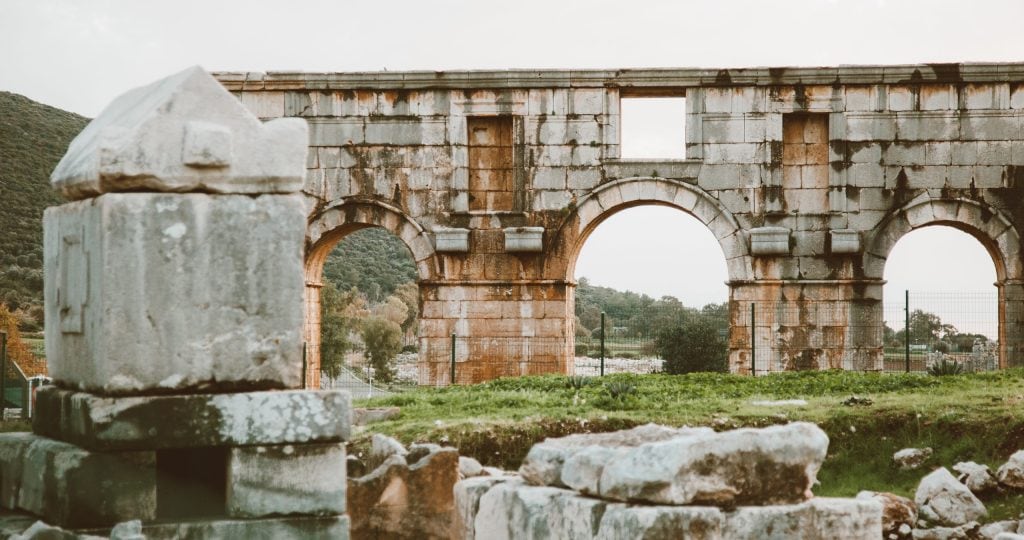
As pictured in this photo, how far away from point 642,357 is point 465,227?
661 inches

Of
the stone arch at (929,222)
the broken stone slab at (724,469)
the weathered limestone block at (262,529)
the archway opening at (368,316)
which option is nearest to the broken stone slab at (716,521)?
the broken stone slab at (724,469)

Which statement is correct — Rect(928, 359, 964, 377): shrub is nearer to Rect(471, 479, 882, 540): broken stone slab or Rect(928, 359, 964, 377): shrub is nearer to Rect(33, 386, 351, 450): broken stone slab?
Rect(471, 479, 882, 540): broken stone slab

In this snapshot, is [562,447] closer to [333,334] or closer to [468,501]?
[468,501]

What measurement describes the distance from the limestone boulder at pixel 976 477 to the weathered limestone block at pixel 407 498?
451 cm

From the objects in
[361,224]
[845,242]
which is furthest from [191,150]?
[845,242]

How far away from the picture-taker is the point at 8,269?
42906 mm

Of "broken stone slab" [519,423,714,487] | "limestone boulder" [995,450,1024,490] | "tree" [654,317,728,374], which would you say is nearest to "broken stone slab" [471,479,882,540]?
"broken stone slab" [519,423,714,487]

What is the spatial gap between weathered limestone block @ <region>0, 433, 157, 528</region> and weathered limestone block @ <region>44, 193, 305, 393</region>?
0.27 m

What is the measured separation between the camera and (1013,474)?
1005cm

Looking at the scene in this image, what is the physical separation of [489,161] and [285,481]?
15.5m

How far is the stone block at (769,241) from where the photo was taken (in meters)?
19.7

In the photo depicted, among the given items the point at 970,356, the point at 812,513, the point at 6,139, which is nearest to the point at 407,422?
the point at 812,513

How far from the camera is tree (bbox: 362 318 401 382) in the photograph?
136 feet

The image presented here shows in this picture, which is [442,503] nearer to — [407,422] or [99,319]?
[99,319]
